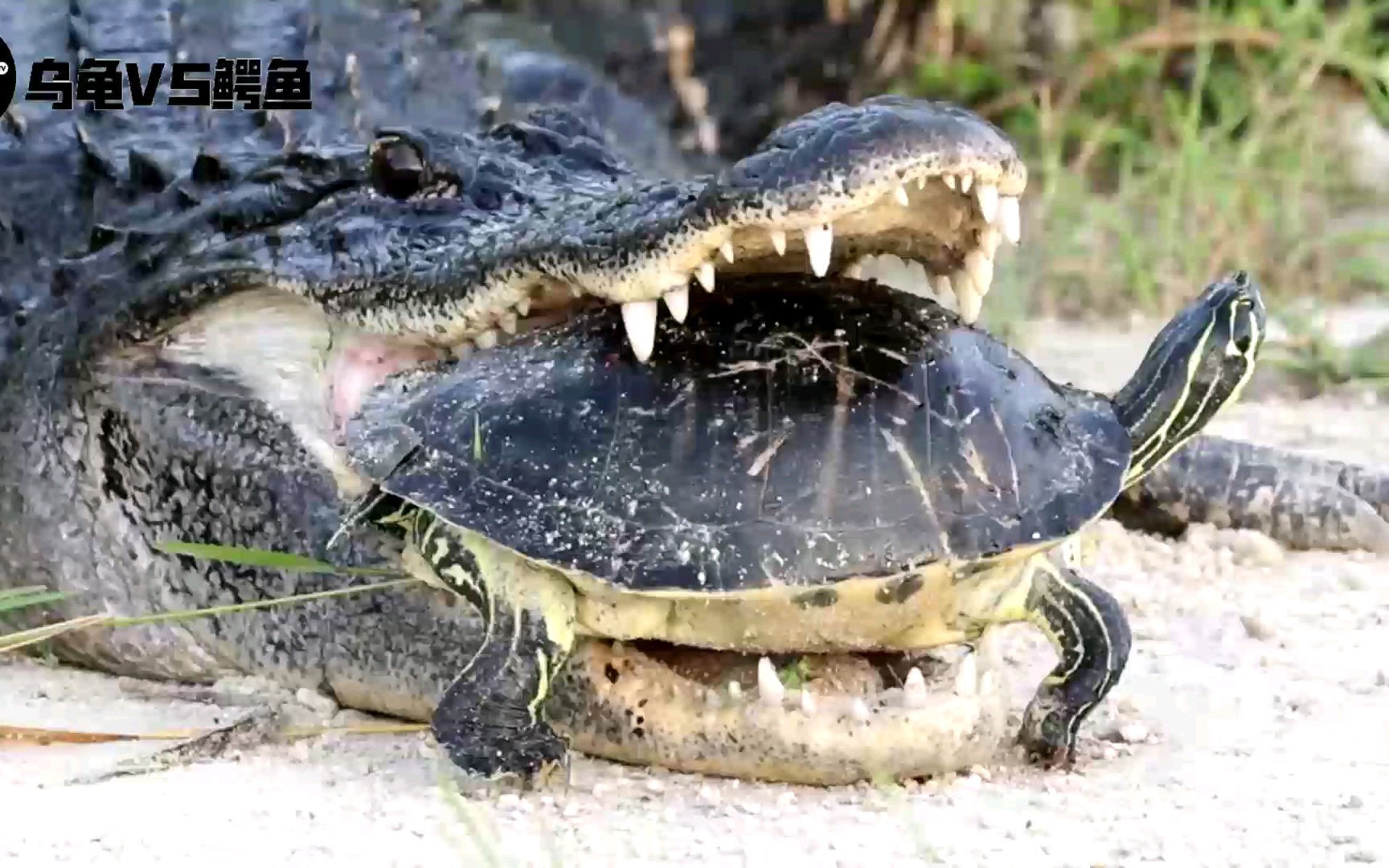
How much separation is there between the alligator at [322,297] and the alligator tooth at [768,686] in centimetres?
22

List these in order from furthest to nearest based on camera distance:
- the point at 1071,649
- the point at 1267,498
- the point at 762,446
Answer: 1. the point at 1267,498
2. the point at 1071,649
3. the point at 762,446

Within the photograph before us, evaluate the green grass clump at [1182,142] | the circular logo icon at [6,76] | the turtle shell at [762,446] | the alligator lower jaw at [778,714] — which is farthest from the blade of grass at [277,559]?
the green grass clump at [1182,142]

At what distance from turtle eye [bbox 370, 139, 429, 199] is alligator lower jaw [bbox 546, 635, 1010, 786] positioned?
71cm

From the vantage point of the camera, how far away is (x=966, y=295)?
2.25 metres

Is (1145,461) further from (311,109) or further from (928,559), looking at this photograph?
(311,109)

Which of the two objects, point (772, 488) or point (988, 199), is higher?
point (988, 199)

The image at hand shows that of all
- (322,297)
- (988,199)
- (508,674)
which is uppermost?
(988,199)

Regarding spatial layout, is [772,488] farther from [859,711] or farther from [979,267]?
[979,267]

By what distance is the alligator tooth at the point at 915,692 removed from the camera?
2088mm

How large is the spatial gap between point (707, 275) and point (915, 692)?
0.50 metres

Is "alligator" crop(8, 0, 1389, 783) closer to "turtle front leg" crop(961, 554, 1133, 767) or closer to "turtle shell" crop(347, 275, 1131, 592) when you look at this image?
"turtle shell" crop(347, 275, 1131, 592)

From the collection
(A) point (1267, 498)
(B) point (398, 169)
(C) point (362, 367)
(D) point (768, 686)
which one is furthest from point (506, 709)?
(A) point (1267, 498)

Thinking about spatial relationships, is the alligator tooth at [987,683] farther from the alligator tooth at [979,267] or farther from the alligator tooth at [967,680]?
the alligator tooth at [979,267]

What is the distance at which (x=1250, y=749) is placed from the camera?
2.25m
